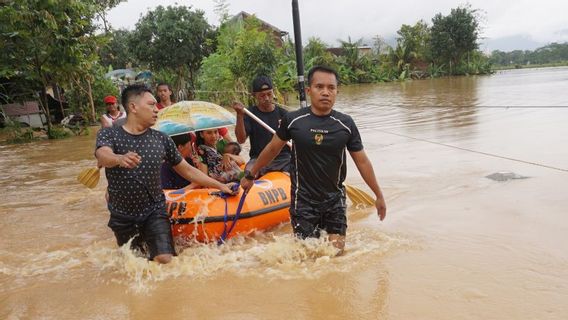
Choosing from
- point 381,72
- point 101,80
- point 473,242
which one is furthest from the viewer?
point 381,72

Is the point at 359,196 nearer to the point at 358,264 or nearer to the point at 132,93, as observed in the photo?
the point at 358,264

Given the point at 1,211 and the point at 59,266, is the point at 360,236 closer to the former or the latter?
the point at 59,266

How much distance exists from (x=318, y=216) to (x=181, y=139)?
6.01 feet

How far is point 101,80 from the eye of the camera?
64.7 ft

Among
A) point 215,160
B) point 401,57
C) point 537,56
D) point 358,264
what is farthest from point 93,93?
point 537,56

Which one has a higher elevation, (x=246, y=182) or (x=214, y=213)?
(x=246, y=182)

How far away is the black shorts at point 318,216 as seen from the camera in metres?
3.44

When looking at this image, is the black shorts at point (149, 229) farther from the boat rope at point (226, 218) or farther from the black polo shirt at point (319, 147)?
the black polo shirt at point (319, 147)

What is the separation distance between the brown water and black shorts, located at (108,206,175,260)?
135 mm

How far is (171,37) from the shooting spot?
1025 inches

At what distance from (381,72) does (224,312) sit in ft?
133

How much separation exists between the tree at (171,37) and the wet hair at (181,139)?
73.0ft

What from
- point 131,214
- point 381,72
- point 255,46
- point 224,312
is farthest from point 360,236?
point 381,72

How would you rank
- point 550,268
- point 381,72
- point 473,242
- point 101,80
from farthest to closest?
point 381,72, point 101,80, point 473,242, point 550,268
